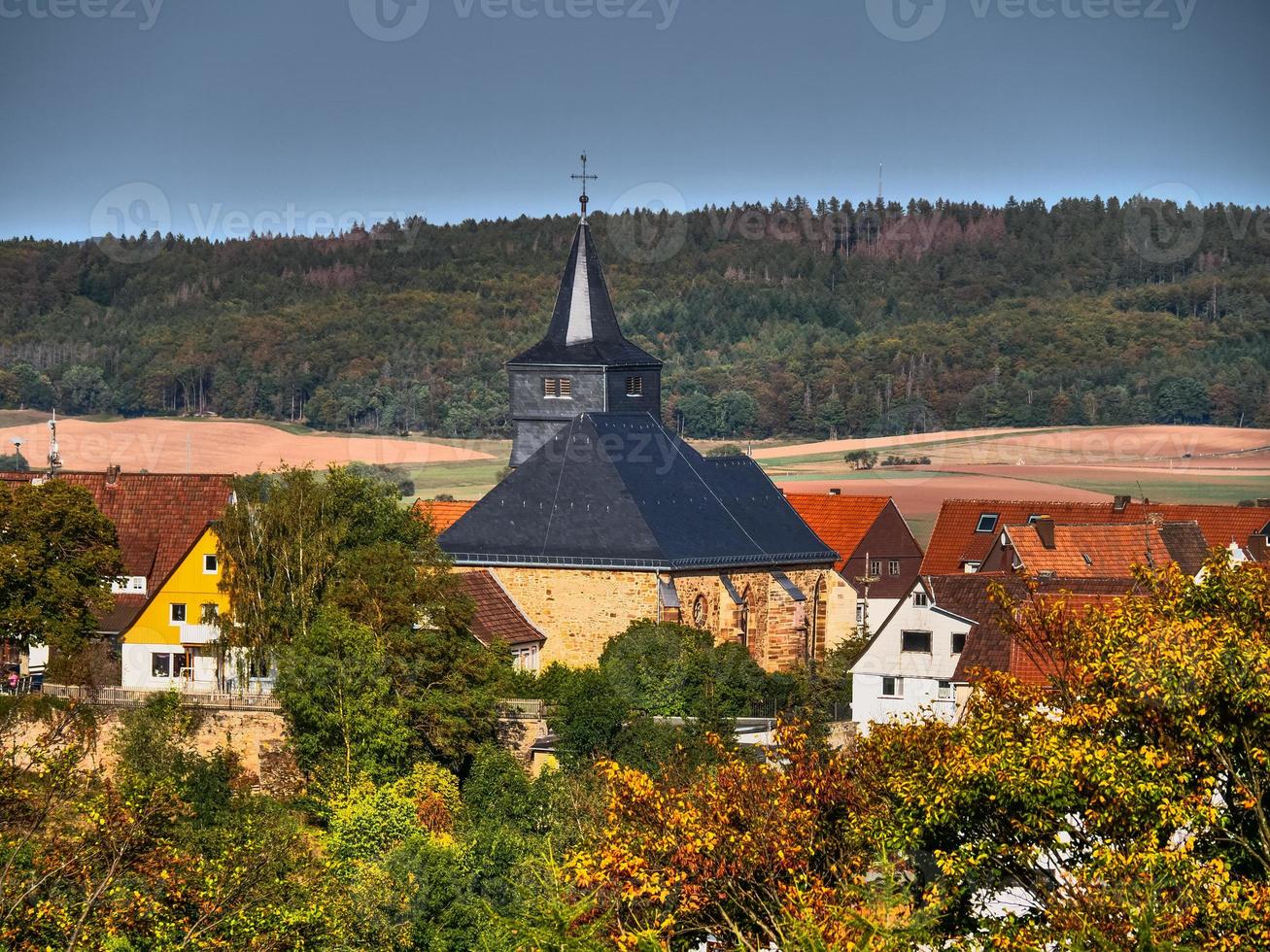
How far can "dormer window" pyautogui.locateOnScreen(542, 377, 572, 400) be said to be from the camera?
211ft

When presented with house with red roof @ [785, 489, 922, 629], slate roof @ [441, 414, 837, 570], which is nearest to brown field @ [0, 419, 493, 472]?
house with red roof @ [785, 489, 922, 629]

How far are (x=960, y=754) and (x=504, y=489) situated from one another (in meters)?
33.7

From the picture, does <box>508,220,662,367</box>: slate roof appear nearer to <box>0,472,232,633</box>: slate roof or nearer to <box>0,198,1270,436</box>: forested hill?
<box>0,472,232,633</box>: slate roof

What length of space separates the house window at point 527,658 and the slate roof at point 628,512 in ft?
6.43

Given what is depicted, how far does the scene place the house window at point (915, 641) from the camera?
161 ft

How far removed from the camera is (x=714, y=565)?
56281 mm

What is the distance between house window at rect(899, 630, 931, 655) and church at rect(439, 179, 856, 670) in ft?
20.4

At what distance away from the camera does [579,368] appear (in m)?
64.1

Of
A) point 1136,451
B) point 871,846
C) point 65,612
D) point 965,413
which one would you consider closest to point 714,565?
Answer: point 65,612

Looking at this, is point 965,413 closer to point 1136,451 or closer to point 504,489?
point 1136,451

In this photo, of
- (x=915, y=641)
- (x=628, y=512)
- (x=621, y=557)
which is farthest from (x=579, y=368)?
(x=915, y=641)

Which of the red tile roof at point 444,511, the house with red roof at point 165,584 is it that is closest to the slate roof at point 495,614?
the house with red roof at point 165,584

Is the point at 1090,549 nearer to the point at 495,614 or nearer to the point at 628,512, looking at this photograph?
the point at 628,512

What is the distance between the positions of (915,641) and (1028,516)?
48.2 ft
